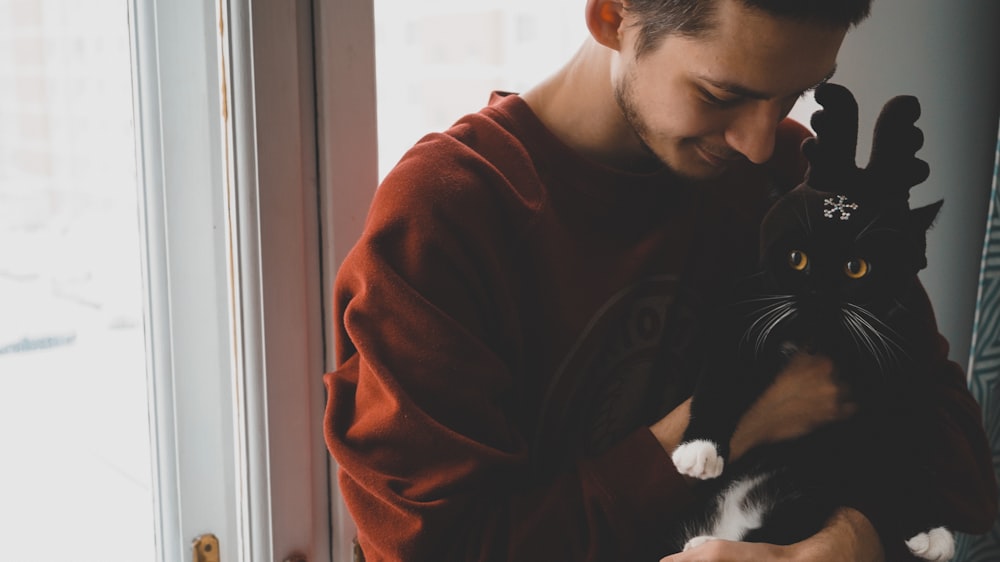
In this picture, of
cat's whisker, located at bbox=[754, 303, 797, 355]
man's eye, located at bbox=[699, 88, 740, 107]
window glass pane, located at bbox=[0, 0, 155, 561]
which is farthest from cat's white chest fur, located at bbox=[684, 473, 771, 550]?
window glass pane, located at bbox=[0, 0, 155, 561]

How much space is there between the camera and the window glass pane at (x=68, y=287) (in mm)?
884

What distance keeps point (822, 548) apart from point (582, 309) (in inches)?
13.3

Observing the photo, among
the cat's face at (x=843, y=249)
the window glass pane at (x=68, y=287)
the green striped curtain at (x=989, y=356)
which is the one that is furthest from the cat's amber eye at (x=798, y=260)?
the window glass pane at (x=68, y=287)

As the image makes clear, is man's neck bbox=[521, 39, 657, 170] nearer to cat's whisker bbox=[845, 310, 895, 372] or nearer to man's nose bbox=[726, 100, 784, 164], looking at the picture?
man's nose bbox=[726, 100, 784, 164]

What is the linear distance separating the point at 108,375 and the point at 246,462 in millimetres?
200

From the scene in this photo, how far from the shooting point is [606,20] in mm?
863

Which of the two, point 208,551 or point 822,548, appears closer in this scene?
point 822,548

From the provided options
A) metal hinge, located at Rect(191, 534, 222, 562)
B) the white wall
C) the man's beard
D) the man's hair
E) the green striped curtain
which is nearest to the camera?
the man's hair

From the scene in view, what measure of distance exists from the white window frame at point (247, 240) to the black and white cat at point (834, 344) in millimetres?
492

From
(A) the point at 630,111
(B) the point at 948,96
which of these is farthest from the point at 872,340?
(B) the point at 948,96

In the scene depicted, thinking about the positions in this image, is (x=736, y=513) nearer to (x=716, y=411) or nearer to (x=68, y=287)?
(x=716, y=411)

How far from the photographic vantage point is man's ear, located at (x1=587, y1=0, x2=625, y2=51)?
853 millimetres

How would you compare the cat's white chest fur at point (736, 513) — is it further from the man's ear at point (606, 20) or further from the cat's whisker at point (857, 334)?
the man's ear at point (606, 20)

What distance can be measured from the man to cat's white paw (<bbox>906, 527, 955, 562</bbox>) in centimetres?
3
